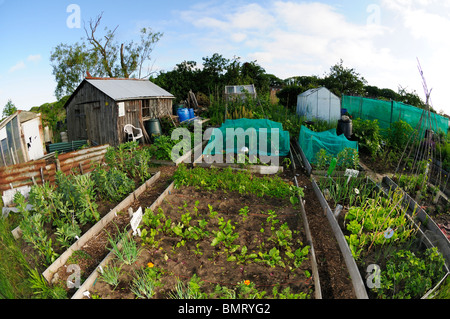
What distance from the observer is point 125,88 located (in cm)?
1047

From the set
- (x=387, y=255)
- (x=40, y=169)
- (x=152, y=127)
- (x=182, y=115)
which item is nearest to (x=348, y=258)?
(x=387, y=255)

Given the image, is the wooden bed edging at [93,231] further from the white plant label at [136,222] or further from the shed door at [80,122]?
the shed door at [80,122]

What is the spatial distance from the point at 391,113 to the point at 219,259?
952cm

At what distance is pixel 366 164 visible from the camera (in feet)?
23.6

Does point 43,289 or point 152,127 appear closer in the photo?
point 43,289

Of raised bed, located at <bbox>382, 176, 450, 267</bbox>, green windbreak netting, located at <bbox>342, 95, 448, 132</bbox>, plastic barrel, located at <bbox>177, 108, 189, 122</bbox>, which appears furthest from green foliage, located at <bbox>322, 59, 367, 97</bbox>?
raised bed, located at <bbox>382, 176, 450, 267</bbox>

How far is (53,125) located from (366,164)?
1328cm

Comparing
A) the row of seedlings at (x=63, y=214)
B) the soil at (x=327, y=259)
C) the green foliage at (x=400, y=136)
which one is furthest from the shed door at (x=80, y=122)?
the green foliage at (x=400, y=136)

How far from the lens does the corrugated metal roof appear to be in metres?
9.36

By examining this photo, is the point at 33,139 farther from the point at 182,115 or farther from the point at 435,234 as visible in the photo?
the point at 435,234

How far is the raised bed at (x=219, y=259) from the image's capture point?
2.91m

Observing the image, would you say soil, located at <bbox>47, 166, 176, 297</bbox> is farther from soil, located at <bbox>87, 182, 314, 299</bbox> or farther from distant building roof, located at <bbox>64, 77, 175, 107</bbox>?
distant building roof, located at <bbox>64, 77, 175, 107</bbox>

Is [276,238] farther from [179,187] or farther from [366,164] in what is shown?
[366,164]

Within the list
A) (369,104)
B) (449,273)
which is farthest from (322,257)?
(369,104)
